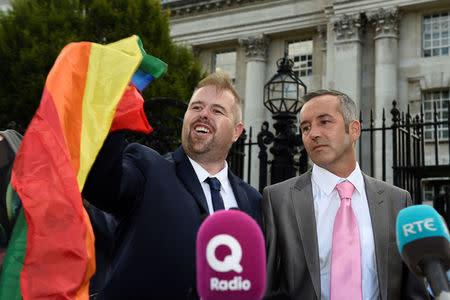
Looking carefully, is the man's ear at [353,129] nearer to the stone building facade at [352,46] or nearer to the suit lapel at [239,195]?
the suit lapel at [239,195]

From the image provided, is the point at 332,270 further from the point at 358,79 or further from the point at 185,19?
the point at 185,19

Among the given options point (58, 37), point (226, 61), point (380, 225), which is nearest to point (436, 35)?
point (226, 61)

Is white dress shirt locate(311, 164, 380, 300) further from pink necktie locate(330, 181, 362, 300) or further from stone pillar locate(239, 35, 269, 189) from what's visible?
stone pillar locate(239, 35, 269, 189)

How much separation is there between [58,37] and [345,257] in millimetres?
14518

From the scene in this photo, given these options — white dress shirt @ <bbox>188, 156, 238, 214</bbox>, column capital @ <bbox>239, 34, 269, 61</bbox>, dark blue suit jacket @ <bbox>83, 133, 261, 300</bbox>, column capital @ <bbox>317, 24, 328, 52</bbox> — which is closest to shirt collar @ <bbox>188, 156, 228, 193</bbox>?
white dress shirt @ <bbox>188, 156, 238, 214</bbox>

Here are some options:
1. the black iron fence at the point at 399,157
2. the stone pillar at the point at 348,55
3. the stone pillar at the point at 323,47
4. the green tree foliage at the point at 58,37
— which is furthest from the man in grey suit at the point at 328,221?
the stone pillar at the point at 323,47

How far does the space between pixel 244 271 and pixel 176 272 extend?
1.34 meters

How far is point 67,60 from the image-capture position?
2.76 meters

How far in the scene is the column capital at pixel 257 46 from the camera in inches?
1111

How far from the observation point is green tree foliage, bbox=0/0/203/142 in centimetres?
1535

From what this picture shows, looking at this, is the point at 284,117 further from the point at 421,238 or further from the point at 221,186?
the point at 421,238

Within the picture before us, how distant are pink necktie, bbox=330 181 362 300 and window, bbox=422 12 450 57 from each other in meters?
23.5

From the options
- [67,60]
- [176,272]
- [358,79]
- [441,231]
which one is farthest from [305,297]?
[358,79]

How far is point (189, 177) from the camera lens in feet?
10.5
